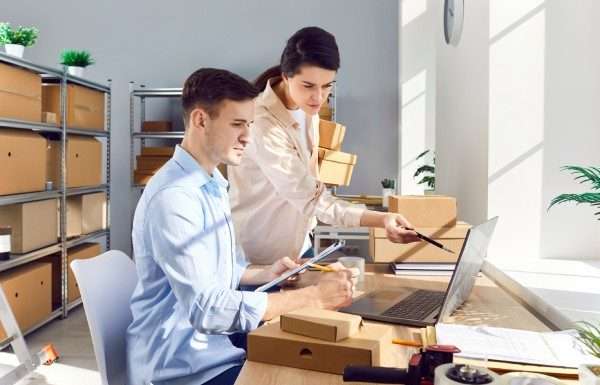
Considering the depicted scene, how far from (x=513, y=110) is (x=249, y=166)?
91 cm

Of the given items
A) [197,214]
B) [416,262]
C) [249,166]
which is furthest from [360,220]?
[197,214]

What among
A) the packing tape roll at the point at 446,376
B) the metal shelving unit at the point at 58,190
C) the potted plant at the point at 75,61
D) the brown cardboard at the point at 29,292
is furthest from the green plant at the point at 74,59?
the packing tape roll at the point at 446,376

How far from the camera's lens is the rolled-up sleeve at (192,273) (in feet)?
4.15

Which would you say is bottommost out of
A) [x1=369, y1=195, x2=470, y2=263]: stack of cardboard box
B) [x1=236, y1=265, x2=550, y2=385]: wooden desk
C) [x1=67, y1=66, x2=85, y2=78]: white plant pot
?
[x1=236, y1=265, x2=550, y2=385]: wooden desk

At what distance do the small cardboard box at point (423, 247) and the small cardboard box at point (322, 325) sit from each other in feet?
2.69

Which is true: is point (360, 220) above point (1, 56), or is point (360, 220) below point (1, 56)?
below

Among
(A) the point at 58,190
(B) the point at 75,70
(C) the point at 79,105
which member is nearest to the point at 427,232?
(A) the point at 58,190

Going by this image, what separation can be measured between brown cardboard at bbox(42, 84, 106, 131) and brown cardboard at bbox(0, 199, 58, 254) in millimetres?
602

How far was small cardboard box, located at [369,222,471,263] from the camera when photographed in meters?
1.95

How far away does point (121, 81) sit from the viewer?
18.4 feet

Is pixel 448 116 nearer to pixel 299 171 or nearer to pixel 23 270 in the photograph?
pixel 299 171

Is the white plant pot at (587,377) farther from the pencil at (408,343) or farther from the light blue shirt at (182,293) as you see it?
the light blue shirt at (182,293)

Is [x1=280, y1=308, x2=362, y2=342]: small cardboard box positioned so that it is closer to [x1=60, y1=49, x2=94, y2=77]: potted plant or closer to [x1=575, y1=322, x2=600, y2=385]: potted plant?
[x1=575, y1=322, x2=600, y2=385]: potted plant

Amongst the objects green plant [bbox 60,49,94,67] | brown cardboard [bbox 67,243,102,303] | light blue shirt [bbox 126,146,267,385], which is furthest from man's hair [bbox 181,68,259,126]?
green plant [bbox 60,49,94,67]
